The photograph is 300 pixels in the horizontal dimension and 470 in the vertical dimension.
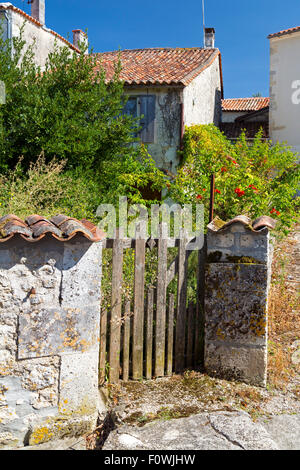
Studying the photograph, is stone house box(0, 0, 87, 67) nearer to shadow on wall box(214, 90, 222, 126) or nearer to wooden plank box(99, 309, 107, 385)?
shadow on wall box(214, 90, 222, 126)

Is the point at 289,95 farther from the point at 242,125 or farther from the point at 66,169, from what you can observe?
the point at 66,169

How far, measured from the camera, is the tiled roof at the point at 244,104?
20438mm

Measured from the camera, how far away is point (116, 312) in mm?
3660

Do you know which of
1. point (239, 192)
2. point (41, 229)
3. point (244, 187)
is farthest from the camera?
point (244, 187)

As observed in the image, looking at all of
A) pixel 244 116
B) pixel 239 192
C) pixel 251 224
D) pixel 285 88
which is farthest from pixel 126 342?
pixel 244 116

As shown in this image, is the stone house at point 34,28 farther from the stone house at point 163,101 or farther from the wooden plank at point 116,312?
the wooden plank at point 116,312

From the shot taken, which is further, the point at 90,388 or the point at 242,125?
the point at 242,125

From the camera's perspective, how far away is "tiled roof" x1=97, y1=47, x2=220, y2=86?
38.7ft

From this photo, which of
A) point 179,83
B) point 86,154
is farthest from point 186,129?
point 86,154

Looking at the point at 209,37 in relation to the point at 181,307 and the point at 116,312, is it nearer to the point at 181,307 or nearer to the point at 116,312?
the point at 181,307

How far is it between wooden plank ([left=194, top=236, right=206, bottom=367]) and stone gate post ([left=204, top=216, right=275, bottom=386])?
19cm

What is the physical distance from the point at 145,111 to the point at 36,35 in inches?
164

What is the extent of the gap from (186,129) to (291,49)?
6.07 m

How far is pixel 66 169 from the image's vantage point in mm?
8141
